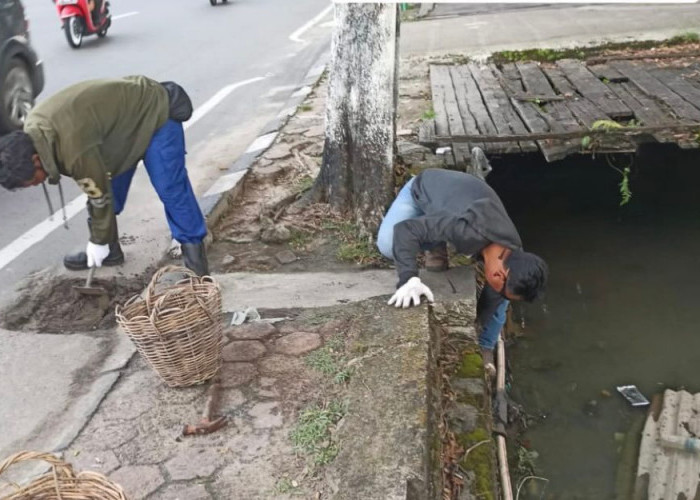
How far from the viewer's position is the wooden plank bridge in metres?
5.85

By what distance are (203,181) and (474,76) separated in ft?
12.2

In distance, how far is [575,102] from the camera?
6.88m

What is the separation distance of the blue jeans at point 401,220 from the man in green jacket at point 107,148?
1134 millimetres

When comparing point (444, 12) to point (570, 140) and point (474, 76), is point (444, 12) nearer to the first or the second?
point (474, 76)

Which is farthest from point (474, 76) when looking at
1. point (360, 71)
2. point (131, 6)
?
point (131, 6)

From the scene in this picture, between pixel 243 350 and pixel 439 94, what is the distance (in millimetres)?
4823

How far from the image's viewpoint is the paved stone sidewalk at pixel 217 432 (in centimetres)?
287

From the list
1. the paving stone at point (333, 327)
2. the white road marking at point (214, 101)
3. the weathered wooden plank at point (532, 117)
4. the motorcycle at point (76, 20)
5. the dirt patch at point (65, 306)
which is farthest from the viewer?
the motorcycle at point (76, 20)

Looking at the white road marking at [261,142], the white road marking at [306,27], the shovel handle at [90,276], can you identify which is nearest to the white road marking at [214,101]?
the white road marking at [261,142]

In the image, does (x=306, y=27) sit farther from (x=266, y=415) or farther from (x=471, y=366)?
(x=266, y=415)

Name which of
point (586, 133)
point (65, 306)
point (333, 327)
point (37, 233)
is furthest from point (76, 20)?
point (333, 327)

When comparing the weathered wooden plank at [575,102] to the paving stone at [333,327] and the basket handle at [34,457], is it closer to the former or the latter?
the paving stone at [333,327]

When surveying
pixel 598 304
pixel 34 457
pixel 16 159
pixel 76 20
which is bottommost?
pixel 598 304

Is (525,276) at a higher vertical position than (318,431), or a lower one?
higher
